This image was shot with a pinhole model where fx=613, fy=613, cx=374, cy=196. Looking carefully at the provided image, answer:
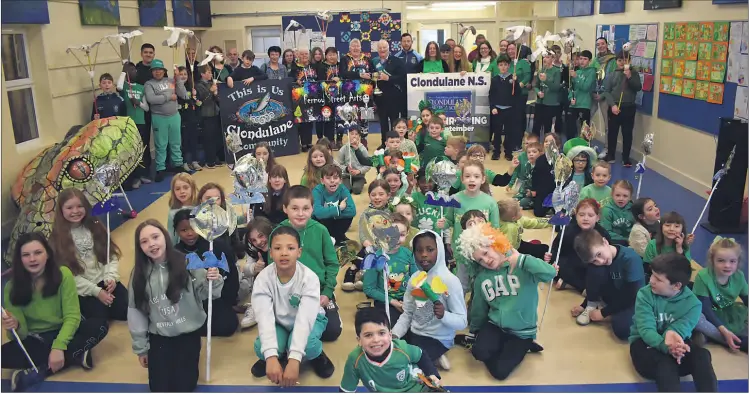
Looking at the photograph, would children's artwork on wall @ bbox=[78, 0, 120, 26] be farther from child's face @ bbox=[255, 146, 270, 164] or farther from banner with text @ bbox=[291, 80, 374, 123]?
child's face @ bbox=[255, 146, 270, 164]

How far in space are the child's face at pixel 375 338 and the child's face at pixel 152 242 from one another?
1.30 meters

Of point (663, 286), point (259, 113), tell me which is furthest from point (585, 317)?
point (259, 113)

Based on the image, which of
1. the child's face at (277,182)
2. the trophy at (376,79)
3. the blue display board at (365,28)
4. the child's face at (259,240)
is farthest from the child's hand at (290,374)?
the blue display board at (365,28)

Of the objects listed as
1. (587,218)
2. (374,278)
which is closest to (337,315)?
(374,278)

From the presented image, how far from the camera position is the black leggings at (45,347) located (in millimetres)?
3363

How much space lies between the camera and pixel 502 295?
11.2 feet

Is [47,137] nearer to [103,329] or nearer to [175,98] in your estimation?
[175,98]

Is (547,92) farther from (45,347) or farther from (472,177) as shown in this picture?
(45,347)

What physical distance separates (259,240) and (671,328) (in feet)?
8.26

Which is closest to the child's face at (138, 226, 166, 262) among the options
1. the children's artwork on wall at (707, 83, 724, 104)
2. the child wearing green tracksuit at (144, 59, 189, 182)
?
the child wearing green tracksuit at (144, 59, 189, 182)

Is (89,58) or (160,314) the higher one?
(89,58)

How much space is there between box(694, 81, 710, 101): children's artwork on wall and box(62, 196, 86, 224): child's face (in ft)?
20.0

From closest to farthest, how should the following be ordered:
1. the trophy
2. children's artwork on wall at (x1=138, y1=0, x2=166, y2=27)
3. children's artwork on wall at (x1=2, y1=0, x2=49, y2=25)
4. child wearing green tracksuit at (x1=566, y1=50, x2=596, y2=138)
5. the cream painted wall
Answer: children's artwork on wall at (x1=2, y1=0, x2=49, y2=25), the cream painted wall, child wearing green tracksuit at (x1=566, y1=50, x2=596, y2=138), the trophy, children's artwork on wall at (x1=138, y1=0, x2=166, y2=27)

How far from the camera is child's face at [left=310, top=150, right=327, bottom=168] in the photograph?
17.6 ft
